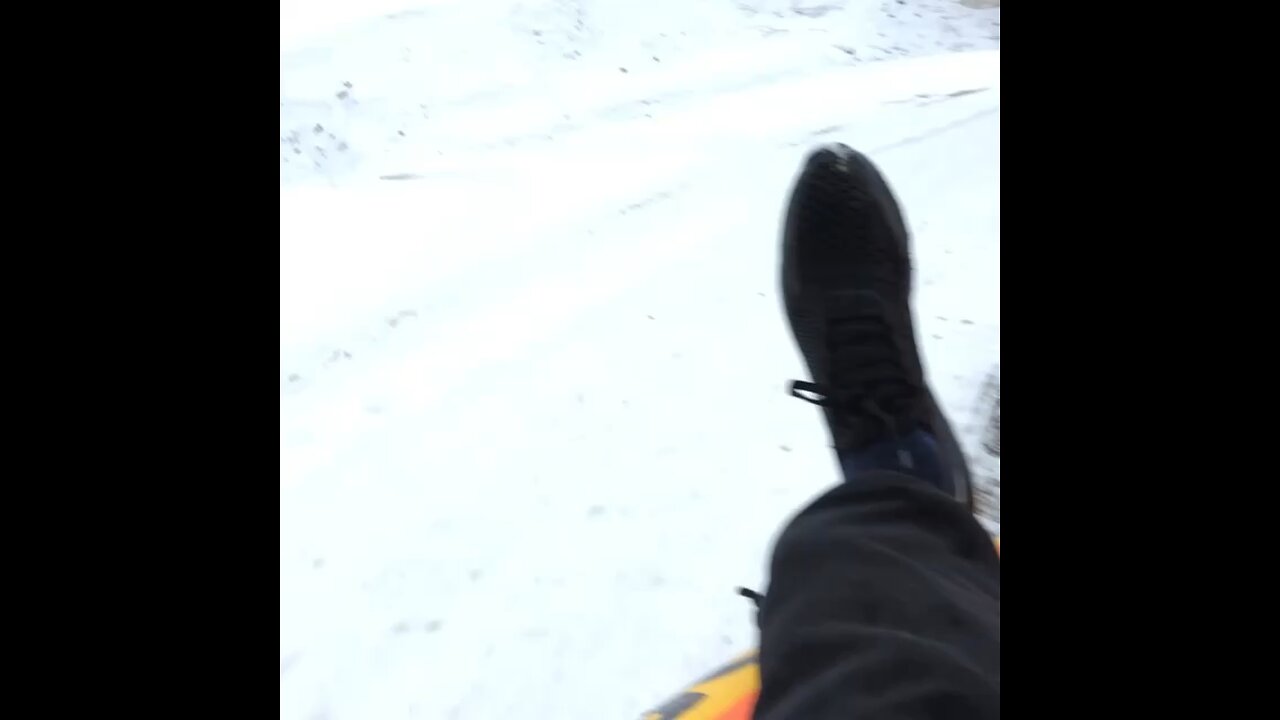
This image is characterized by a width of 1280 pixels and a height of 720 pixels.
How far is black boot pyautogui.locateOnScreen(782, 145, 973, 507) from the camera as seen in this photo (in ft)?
2.05

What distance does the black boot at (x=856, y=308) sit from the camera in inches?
24.6

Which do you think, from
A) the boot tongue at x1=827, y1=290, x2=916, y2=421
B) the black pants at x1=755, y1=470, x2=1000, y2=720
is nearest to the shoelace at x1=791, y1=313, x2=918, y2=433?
the boot tongue at x1=827, y1=290, x2=916, y2=421

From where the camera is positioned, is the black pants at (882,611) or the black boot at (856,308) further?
the black boot at (856,308)

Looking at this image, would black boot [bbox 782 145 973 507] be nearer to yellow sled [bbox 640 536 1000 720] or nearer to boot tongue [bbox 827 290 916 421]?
boot tongue [bbox 827 290 916 421]

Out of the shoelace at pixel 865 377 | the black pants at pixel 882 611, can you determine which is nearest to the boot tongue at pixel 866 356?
the shoelace at pixel 865 377

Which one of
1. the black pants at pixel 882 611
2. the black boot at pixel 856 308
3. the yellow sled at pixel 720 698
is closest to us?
the black pants at pixel 882 611

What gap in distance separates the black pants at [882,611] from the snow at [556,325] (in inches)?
5.3

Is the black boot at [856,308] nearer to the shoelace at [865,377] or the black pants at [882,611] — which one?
the shoelace at [865,377]

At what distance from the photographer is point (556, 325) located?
0.77 m

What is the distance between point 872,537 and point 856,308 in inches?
12.4
